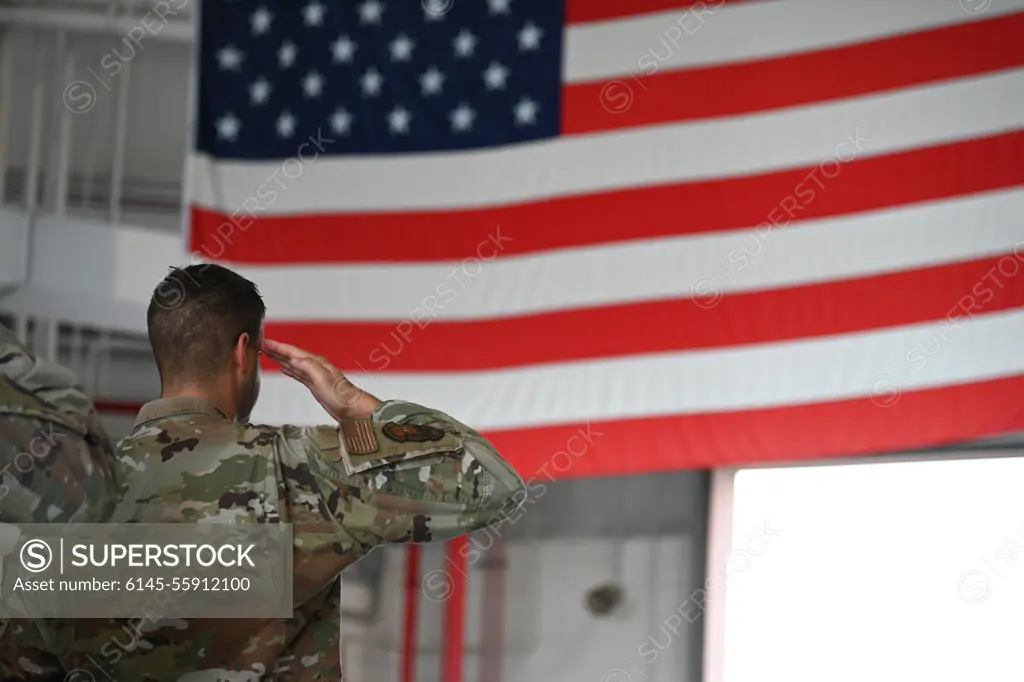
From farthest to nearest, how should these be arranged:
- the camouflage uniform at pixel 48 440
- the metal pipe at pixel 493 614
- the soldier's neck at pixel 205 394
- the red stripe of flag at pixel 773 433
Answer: the metal pipe at pixel 493 614
the red stripe of flag at pixel 773 433
the soldier's neck at pixel 205 394
the camouflage uniform at pixel 48 440

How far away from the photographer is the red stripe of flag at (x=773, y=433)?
3.99 meters

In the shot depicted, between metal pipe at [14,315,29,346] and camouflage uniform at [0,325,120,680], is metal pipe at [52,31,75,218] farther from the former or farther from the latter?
camouflage uniform at [0,325,120,680]

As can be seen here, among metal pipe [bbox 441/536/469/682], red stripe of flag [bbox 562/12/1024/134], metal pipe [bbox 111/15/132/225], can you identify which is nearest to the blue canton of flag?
red stripe of flag [bbox 562/12/1024/134]

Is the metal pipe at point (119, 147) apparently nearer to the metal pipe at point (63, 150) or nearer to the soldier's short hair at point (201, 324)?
the metal pipe at point (63, 150)

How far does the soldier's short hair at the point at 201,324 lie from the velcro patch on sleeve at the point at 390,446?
0.24m

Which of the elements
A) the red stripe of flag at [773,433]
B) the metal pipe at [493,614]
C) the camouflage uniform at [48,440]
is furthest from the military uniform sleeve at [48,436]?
the metal pipe at [493,614]

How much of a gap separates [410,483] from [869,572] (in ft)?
10.4

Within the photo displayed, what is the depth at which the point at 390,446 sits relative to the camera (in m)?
1.60

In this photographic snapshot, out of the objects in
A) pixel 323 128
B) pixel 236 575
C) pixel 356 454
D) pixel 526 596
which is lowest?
pixel 526 596

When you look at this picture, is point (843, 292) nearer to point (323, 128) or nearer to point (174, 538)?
point (323, 128)

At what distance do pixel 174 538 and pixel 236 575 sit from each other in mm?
94

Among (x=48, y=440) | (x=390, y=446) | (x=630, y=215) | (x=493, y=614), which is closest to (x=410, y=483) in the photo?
(x=390, y=446)

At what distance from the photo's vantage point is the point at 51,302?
5.23 m

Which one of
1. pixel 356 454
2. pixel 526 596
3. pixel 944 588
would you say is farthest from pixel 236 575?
pixel 526 596
